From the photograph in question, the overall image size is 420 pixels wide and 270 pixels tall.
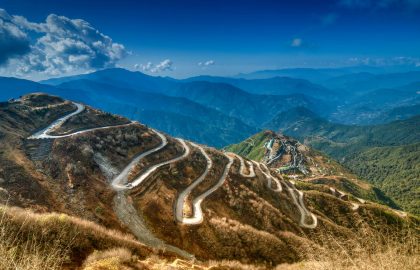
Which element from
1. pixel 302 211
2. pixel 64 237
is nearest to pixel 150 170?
pixel 302 211

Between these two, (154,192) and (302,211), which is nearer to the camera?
(154,192)

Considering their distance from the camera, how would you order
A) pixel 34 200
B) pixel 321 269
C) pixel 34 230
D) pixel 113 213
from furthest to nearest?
pixel 113 213, pixel 34 200, pixel 34 230, pixel 321 269

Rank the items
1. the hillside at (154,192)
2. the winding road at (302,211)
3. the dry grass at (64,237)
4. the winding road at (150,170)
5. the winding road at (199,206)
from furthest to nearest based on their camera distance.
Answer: the winding road at (302,211), the winding road at (150,170), the winding road at (199,206), the hillside at (154,192), the dry grass at (64,237)

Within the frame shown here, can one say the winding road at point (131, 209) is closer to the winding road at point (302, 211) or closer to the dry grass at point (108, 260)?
the dry grass at point (108, 260)

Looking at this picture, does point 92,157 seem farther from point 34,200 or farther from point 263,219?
point 263,219

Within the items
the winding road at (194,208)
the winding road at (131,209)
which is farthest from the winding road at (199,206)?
the winding road at (131,209)

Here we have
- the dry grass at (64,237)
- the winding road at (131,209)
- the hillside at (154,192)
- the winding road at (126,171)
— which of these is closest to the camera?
the dry grass at (64,237)

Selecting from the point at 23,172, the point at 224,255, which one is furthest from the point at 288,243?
the point at 23,172

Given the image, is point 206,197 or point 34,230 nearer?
point 34,230

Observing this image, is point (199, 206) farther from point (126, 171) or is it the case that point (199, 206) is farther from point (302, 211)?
point (302, 211)
